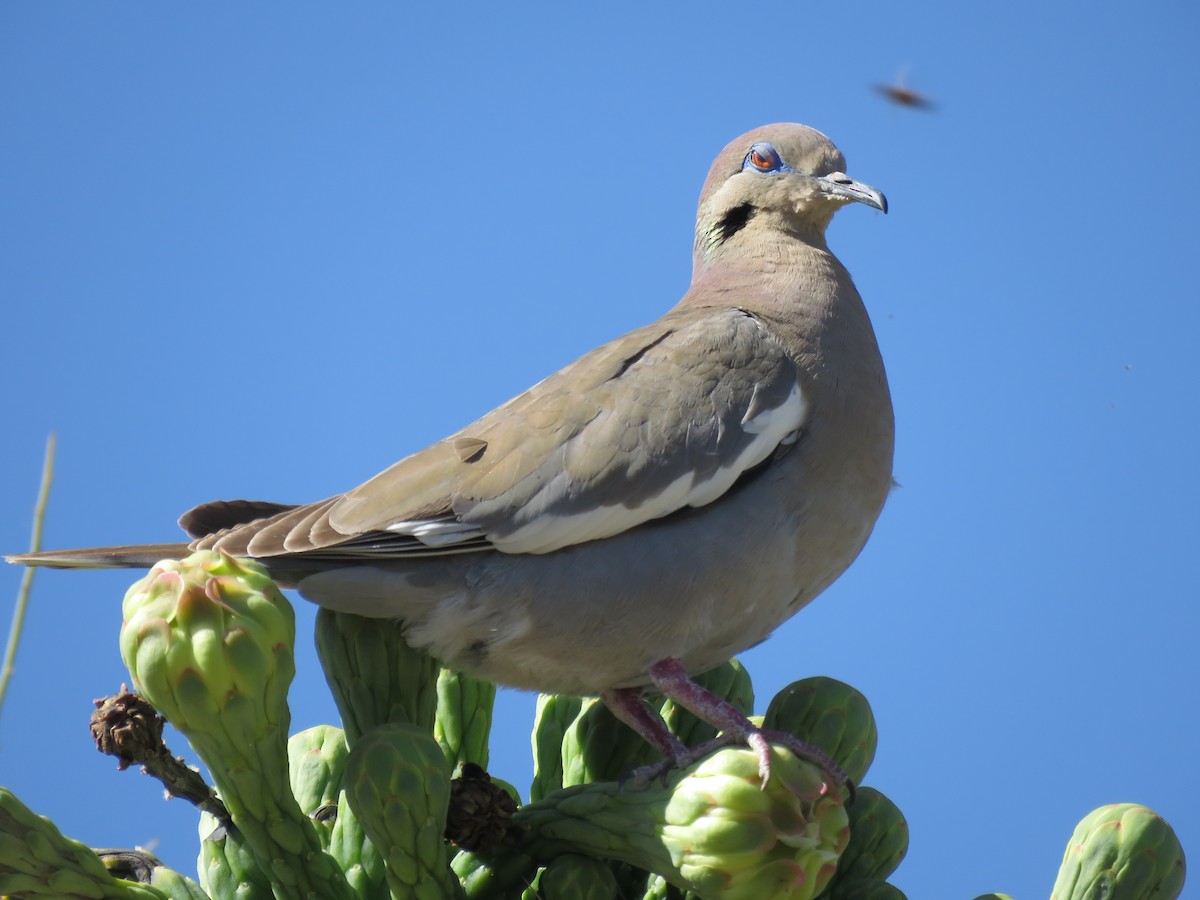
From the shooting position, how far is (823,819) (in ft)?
6.61

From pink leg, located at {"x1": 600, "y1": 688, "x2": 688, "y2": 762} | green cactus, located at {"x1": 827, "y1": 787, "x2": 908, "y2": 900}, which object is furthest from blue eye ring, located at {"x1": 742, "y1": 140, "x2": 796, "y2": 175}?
green cactus, located at {"x1": 827, "y1": 787, "x2": 908, "y2": 900}


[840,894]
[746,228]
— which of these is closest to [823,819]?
[840,894]

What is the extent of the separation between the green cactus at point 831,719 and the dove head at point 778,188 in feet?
6.11

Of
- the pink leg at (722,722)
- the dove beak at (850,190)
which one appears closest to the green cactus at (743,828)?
the pink leg at (722,722)

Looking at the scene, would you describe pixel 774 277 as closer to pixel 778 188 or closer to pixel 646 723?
pixel 778 188

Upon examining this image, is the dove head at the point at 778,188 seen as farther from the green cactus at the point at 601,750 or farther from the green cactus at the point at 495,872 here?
the green cactus at the point at 495,872

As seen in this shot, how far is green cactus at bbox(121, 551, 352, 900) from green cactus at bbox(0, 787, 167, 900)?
0.25 m

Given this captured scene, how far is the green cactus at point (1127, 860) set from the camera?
232cm

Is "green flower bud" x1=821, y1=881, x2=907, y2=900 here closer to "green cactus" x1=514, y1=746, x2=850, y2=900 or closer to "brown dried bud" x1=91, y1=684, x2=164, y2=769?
"green cactus" x1=514, y1=746, x2=850, y2=900

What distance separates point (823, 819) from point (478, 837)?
2.20 ft

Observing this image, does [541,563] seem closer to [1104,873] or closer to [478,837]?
[478,837]

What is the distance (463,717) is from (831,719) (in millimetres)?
846

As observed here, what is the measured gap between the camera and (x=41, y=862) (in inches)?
79.0

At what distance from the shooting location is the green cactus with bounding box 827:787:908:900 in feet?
8.08
